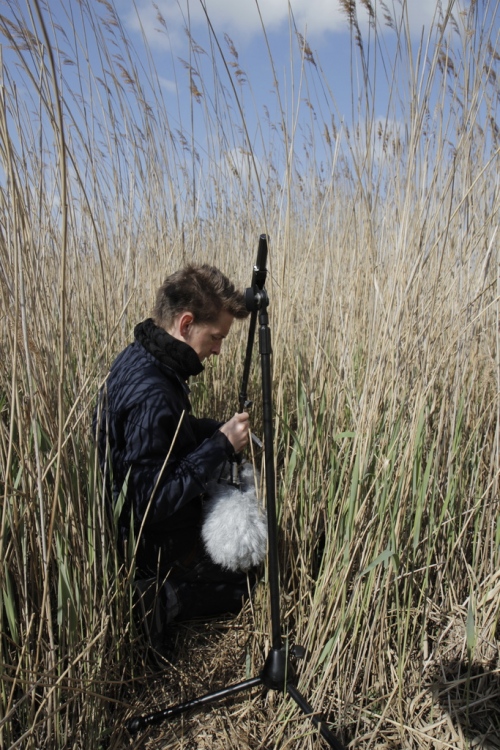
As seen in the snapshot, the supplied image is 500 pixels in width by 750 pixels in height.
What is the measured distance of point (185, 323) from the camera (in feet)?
4.66

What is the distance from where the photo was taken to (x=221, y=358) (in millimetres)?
2039

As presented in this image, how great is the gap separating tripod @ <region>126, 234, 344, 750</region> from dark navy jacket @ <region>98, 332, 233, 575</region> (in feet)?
0.89

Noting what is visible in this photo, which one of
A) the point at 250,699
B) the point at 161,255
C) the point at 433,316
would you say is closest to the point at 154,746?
the point at 250,699

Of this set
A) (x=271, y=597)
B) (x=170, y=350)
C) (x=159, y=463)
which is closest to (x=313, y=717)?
(x=271, y=597)

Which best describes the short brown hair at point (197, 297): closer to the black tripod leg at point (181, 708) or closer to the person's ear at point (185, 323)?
the person's ear at point (185, 323)

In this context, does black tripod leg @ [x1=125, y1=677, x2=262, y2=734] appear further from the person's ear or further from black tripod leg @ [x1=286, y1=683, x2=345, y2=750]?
the person's ear

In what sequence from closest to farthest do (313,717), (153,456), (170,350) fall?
(313,717) → (153,456) → (170,350)

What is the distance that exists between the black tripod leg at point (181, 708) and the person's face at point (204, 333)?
A: 794 mm

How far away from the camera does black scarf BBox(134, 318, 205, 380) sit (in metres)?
1.36

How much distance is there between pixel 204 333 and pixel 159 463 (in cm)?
39

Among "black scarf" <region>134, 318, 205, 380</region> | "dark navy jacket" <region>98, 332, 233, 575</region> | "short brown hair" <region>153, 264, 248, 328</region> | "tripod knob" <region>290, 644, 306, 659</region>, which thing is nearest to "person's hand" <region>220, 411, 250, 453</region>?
"dark navy jacket" <region>98, 332, 233, 575</region>

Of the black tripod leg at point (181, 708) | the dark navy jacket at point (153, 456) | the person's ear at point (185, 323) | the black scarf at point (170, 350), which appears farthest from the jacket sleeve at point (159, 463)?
the black tripod leg at point (181, 708)

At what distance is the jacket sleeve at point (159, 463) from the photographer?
4.03 ft

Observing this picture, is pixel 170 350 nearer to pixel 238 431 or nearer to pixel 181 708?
pixel 238 431
